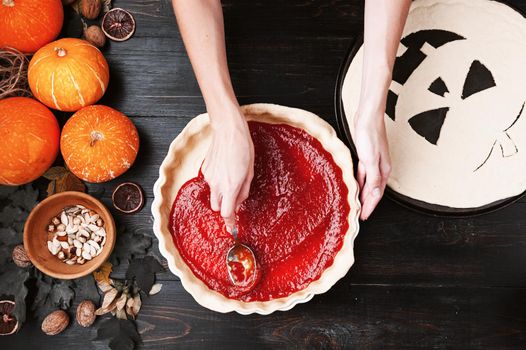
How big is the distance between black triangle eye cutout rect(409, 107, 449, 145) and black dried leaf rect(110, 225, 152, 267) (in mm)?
965

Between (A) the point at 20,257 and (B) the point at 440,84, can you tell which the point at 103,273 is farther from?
(B) the point at 440,84

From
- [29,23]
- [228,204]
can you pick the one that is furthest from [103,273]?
[29,23]

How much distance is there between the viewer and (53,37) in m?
1.69

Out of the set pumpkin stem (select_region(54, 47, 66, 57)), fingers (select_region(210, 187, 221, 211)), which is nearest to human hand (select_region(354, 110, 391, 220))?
fingers (select_region(210, 187, 221, 211))

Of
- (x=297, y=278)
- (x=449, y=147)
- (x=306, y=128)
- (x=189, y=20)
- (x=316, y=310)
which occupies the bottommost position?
(x=316, y=310)

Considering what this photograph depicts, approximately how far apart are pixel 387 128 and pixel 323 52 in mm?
359

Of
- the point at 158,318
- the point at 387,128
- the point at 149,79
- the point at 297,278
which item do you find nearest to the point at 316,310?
the point at 297,278

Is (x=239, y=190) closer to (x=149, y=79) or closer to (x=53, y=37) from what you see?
(x=149, y=79)

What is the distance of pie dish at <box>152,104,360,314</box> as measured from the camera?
1478 mm

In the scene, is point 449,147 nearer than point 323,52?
Yes

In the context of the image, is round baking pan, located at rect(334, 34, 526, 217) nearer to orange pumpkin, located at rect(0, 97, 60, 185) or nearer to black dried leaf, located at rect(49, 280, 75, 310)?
orange pumpkin, located at rect(0, 97, 60, 185)

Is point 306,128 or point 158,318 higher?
point 306,128

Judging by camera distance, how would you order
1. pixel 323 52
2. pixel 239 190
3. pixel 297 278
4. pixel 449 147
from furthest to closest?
pixel 323 52 → pixel 449 147 → pixel 297 278 → pixel 239 190

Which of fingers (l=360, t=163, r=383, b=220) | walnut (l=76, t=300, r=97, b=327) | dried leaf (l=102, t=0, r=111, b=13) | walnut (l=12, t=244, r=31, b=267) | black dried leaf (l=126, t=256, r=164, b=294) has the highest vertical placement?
dried leaf (l=102, t=0, r=111, b=13)
